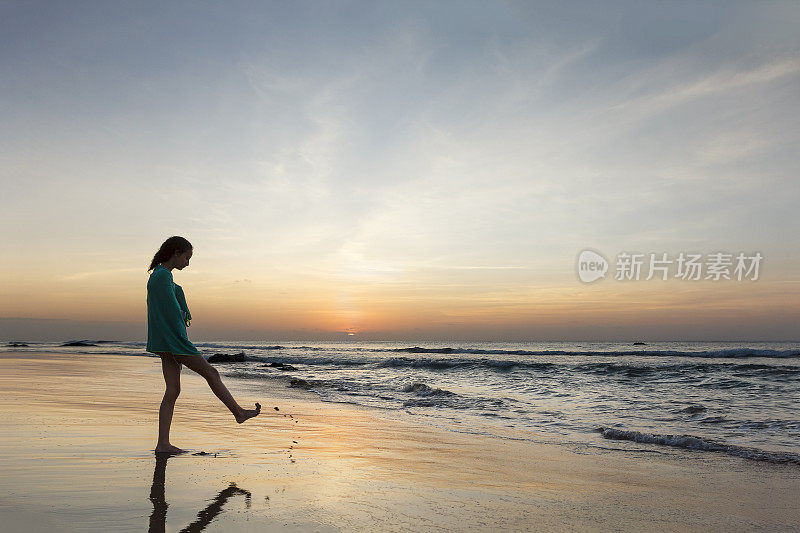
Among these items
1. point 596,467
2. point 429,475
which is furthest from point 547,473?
point 429,475

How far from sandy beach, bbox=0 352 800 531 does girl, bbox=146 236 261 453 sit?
17.4 inches

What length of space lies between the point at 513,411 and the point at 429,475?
19.9 ft

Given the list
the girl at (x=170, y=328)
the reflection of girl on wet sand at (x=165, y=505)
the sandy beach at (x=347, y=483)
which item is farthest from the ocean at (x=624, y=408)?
the reflection of girl on wet sand at (x=165, y=505)

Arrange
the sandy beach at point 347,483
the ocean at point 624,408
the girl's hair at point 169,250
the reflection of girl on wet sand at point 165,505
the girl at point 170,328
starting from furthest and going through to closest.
A: the ocean at point 624,408 → the girl's hair at point 169,250 → the girl at point 170,328 → the sandy beach at point 347,483 → the reflection of girl on wet sand at point 165,505

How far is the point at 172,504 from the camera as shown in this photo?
331 cm

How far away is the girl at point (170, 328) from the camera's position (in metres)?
4.87

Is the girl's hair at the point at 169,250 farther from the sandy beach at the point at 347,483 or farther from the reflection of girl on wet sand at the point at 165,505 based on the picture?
the reflection of girl on wet sand at the point at 165,505

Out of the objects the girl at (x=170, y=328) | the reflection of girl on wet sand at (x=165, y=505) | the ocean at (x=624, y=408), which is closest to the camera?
the reflection of girl on wet sand at (x=165, y=505)

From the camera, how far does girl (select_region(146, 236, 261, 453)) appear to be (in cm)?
487

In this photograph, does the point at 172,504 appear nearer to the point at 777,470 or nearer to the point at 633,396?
the point at 777,470

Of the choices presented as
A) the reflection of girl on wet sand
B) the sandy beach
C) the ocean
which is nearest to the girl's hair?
Answer: the sandy beach

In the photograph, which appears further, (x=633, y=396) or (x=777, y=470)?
(x=633, y=396)

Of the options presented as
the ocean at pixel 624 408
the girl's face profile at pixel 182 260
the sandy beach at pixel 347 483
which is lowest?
the ocean at pixel 624 408

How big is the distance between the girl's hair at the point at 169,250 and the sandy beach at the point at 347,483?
1.69m
